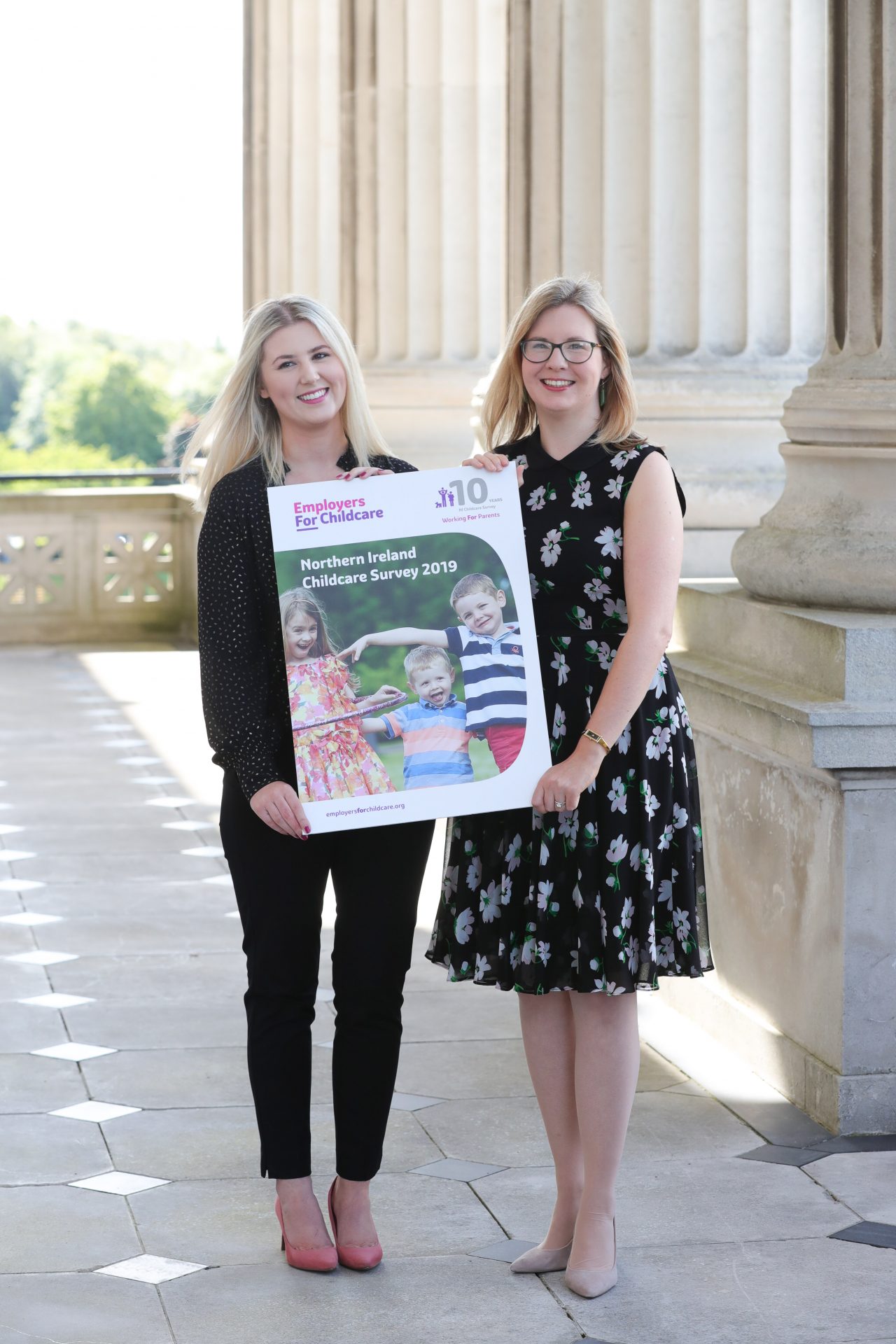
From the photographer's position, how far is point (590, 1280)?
147 inches

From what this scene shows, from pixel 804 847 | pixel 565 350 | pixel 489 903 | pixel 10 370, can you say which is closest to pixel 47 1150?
pixel 489 903

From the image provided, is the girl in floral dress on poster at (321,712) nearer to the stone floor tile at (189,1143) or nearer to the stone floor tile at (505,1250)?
the stone floor tile at (505,1250)

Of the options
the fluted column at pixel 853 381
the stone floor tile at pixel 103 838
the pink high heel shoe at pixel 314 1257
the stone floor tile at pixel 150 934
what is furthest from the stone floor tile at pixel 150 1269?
the stone floor tile at pixel 103 838

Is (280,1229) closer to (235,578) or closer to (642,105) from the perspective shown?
(235,578)

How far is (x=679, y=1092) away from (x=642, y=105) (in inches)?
144

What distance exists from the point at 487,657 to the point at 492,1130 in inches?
63.3

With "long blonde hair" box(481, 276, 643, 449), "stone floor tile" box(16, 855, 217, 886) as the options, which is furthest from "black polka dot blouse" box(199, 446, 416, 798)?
"stone floor tile" box(16, 855, 217, 886)

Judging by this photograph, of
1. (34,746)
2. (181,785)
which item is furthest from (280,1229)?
(34,746)

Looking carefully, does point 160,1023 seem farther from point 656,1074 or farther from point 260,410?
point 260,410

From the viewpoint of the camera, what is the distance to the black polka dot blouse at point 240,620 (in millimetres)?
3654

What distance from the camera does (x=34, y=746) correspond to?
10820 mm

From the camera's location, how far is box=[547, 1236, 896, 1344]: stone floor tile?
357 cm

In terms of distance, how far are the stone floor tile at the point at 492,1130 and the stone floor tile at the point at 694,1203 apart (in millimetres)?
100

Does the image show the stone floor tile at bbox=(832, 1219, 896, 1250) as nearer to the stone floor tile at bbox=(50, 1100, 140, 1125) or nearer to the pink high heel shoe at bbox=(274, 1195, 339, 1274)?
the pink high heel shoe at bbox=(274, 1195, 339, 1274)
